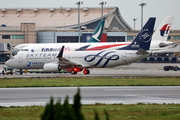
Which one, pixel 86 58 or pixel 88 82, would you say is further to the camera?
pixel 86 58

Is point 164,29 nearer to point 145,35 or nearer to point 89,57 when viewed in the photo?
point 145,35

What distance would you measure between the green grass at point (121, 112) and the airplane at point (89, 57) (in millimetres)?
30896

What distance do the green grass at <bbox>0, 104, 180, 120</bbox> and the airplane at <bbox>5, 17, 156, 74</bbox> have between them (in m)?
30.9

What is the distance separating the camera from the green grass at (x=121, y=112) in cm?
1856

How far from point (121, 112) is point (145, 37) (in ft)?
112

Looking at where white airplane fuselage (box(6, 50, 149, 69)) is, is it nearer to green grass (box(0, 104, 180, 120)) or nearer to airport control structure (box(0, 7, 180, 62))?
green grass (box(0, 104, 180, 120))

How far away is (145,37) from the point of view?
53406mm

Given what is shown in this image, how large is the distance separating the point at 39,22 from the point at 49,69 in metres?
105

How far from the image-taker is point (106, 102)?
960 inches

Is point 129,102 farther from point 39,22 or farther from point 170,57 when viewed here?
point 39,22

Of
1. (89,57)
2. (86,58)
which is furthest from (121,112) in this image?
(86,58)

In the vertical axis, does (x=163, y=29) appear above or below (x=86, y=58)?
above

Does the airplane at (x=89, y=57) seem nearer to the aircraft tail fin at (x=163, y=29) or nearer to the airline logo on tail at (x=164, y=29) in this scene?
the aircraft tail fin at (x=163, y=29)

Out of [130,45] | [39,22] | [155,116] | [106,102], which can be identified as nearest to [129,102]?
[106,102]
